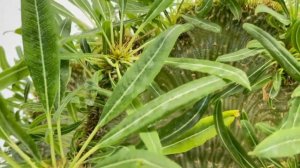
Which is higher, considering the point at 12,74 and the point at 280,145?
the point at 12,74

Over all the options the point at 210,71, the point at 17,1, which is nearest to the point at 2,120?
the point at 210,71

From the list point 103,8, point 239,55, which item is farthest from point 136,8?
point 239,55

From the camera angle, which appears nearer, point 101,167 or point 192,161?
point 101,167

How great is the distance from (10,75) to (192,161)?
0.83 feet

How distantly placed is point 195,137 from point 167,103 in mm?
98

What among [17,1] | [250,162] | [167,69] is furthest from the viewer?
[17,1]

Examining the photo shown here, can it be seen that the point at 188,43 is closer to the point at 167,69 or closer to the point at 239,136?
the point at 167,69

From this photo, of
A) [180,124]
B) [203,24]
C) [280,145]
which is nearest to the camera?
[280,145]

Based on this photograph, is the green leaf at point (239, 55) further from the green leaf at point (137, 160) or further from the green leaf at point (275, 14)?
the green leaf at point (137, 160)

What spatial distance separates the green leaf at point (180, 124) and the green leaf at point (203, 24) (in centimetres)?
13

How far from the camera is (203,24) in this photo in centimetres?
56

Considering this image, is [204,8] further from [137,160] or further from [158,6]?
[137,160]

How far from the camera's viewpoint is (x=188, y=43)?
611 mm

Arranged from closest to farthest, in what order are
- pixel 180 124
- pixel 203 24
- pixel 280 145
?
pixel 280 145, pixel 180 124, pixel 203 24
